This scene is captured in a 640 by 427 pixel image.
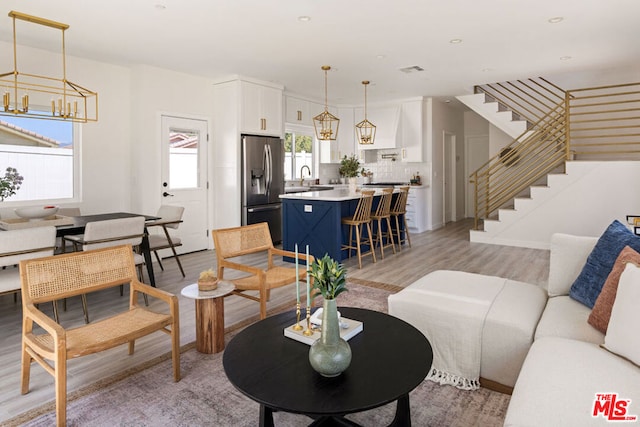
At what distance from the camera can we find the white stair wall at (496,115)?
756 centimetres

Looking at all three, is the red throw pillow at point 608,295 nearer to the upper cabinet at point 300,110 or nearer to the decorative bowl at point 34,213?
the decorative bowl at point 34,213

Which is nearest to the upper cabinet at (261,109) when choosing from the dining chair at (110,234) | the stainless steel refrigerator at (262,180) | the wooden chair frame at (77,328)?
the stainless steel refrigerator at (262,180)

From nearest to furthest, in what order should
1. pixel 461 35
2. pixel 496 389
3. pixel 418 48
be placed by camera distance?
pixel 496 389, pixel 461 35, pixel 418 48

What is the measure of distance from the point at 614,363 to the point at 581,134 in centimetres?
742

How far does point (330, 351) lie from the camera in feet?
5.18

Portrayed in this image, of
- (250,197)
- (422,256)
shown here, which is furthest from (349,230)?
(250,197)

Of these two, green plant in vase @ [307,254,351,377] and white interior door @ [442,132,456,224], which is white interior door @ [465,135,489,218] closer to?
white interior door @ [442,132,456,224]

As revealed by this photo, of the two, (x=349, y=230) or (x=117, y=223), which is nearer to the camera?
(x=117, y=223)

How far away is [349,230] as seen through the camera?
5.79 meters

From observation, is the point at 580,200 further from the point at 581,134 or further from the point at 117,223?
the point at 117,223

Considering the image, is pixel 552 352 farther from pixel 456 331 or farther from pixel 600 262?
pixel 600 262

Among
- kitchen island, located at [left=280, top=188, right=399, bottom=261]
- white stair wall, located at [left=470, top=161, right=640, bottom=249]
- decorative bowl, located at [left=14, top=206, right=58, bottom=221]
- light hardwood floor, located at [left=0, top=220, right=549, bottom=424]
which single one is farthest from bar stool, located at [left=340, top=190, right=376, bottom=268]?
decorative bowl, located at [left=14, top=206, right=58, bottom=221]

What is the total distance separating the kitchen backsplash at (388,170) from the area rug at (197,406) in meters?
6.86

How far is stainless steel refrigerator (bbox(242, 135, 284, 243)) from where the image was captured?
21.6 feet
